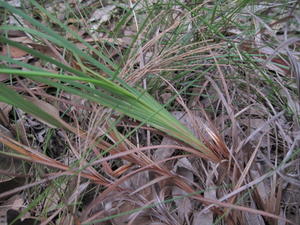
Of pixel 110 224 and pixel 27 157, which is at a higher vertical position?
pixel 27 157

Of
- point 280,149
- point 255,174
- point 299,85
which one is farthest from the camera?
point 280,149

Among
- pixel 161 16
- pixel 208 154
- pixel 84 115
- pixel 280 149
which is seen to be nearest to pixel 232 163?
pixel 208 154

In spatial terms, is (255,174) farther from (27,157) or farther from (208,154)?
(27,157)

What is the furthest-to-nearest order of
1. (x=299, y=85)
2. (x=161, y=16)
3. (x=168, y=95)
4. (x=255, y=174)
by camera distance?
(x=161, y=16) < (x=168, y=95) < (x=255, y=174) < (x=299, y=85)

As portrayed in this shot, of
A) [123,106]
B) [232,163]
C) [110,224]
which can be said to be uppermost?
[123,106]

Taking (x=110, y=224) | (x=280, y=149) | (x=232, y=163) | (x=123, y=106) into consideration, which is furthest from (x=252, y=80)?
(x=110, y=224)

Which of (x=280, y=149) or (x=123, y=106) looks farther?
(x=280, y=149)

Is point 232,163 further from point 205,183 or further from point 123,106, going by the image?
point 123,106

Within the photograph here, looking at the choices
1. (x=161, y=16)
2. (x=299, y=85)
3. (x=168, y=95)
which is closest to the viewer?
(x=299, y=85)

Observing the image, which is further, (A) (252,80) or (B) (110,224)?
(A) (252,80)
